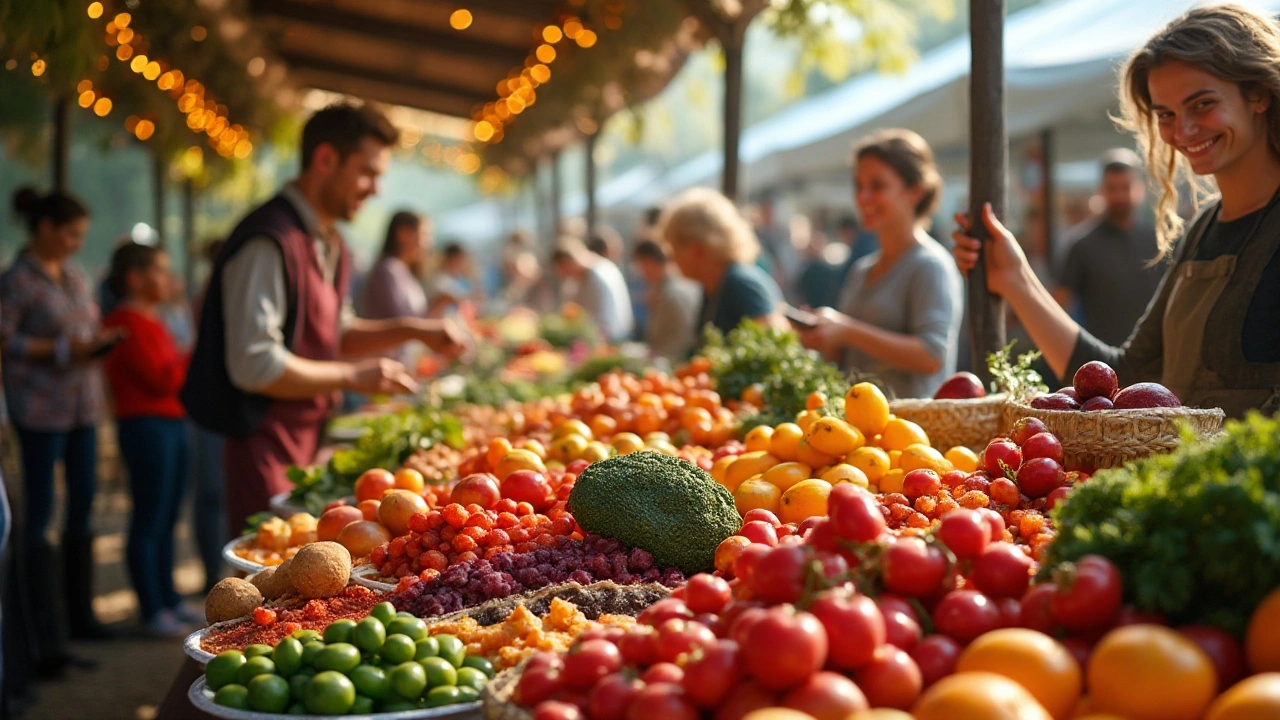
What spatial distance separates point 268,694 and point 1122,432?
1.74 m

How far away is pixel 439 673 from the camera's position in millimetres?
1888

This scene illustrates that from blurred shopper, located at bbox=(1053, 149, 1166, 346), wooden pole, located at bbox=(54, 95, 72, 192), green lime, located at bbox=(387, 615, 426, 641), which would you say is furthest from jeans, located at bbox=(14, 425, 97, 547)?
blurred shopper, located at bbox=(1053, 149, 1166, 346)

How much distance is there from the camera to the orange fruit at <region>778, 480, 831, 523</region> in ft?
8.15

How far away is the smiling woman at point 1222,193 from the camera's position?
2574 millimetres

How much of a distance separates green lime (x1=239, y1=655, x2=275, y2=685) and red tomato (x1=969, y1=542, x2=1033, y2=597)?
120 cm

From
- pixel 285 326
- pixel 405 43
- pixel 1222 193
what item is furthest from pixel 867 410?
pixel 405 43

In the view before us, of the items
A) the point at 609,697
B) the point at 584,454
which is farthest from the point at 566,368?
the point at 609,697

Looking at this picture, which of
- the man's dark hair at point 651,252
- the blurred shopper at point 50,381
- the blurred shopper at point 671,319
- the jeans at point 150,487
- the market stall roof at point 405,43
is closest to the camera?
the blurred shopper at point 50,381

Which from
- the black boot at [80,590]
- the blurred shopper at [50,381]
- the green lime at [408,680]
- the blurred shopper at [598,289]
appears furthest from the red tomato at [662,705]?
the blurred shopper at [598,289]

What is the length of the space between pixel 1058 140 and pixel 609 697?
9051 mm

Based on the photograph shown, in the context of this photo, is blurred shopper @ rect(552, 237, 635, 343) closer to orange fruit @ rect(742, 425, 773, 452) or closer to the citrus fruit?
orange fruit @ rect(742, 425, 773, 452)

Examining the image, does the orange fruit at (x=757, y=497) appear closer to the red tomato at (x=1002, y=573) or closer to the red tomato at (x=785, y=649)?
the red tomato at (x=1002, y=573)

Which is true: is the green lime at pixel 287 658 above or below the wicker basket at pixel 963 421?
below

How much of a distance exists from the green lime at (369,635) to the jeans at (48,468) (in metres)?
4.05
